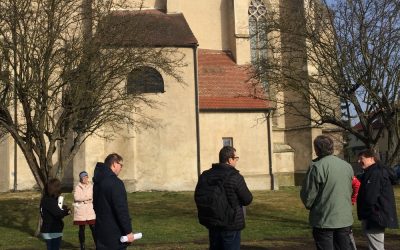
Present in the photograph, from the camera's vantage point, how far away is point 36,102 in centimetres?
1362

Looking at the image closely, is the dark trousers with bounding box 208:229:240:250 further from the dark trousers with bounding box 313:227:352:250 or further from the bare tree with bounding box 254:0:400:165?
the bare tree with bounding box 254:0:400:165

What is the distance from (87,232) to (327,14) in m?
8.94

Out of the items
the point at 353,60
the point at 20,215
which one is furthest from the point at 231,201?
the point at 20,215

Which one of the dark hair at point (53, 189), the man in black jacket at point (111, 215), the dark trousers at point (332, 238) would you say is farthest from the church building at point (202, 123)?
the dark trousers at point (332, 238)

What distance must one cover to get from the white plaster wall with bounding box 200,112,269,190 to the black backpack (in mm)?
20387

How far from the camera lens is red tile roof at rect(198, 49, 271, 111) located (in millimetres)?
26844

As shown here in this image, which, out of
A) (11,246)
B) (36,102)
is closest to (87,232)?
(11,246)

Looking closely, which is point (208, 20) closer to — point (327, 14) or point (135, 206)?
point (135, 206)

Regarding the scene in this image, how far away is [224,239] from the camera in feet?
19.3

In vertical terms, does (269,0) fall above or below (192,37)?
above

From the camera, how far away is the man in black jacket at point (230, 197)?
580 cm

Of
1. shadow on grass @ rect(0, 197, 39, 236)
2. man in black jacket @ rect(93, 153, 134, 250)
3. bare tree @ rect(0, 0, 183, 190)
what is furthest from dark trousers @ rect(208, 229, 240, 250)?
shadow on grass @ rect(0, 197, 39, 236)

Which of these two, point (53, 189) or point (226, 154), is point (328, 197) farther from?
point (53, 189)

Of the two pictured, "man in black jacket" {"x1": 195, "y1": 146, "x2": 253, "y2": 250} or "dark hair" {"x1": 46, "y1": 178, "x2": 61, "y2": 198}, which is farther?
"dark hair" {"x1": 46, "y1": 178, "x2": 61, "y2": 198}
